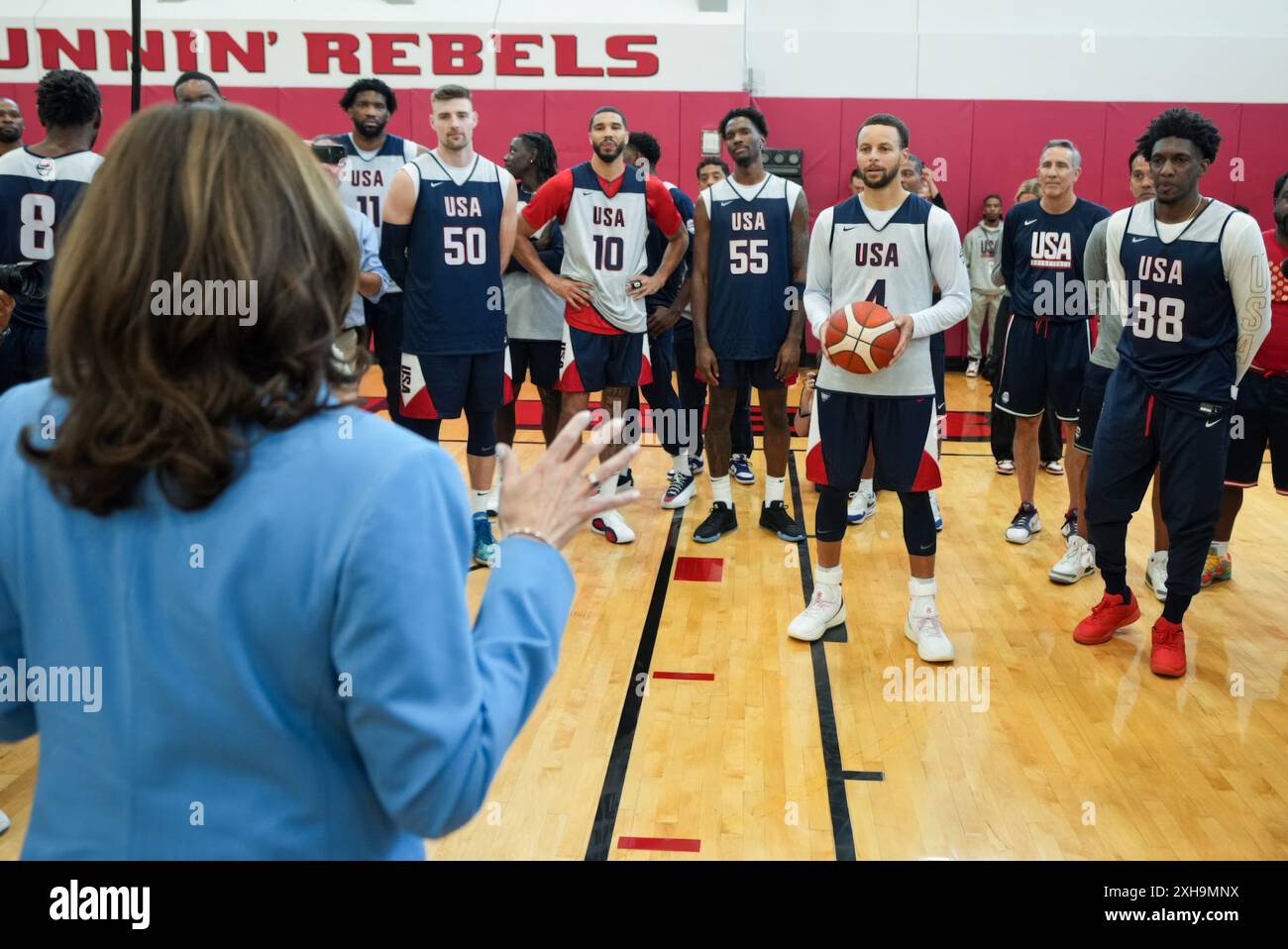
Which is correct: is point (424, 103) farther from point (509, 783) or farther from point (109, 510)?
point (109, 510)

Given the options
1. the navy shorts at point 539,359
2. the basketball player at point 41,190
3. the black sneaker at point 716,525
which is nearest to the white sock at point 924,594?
the black sneaker at point 716,525

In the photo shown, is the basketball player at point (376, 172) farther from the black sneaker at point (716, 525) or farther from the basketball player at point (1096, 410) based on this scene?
the basketball player at point (1096, 410)

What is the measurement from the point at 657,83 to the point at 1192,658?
30.0 feet

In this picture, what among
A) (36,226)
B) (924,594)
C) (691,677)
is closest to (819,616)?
(924,594)

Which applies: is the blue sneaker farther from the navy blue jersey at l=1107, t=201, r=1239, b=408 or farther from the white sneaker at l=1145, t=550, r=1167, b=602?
the white sneaker at l=1145, t=550, r=1167, b=602

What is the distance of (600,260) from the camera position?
6.14m

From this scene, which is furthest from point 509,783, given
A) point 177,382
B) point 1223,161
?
point 1223,161

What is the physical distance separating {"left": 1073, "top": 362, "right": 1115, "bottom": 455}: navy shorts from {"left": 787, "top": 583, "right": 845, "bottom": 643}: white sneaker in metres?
1.60

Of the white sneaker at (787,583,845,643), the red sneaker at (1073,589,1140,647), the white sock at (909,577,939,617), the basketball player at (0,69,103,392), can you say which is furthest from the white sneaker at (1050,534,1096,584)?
the basketball player at (0,69,103,392)

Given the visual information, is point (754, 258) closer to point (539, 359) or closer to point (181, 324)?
point (539, 359)

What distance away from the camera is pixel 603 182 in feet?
20.0

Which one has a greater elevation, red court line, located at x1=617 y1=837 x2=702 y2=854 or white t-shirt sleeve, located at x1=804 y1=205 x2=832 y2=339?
white t-shirt sleeve, located at x1=804 y1=205 x2=832 y2=339

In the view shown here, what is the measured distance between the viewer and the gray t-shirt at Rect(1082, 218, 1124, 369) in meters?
5.24

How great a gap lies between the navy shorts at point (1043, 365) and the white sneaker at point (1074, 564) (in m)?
0.79
